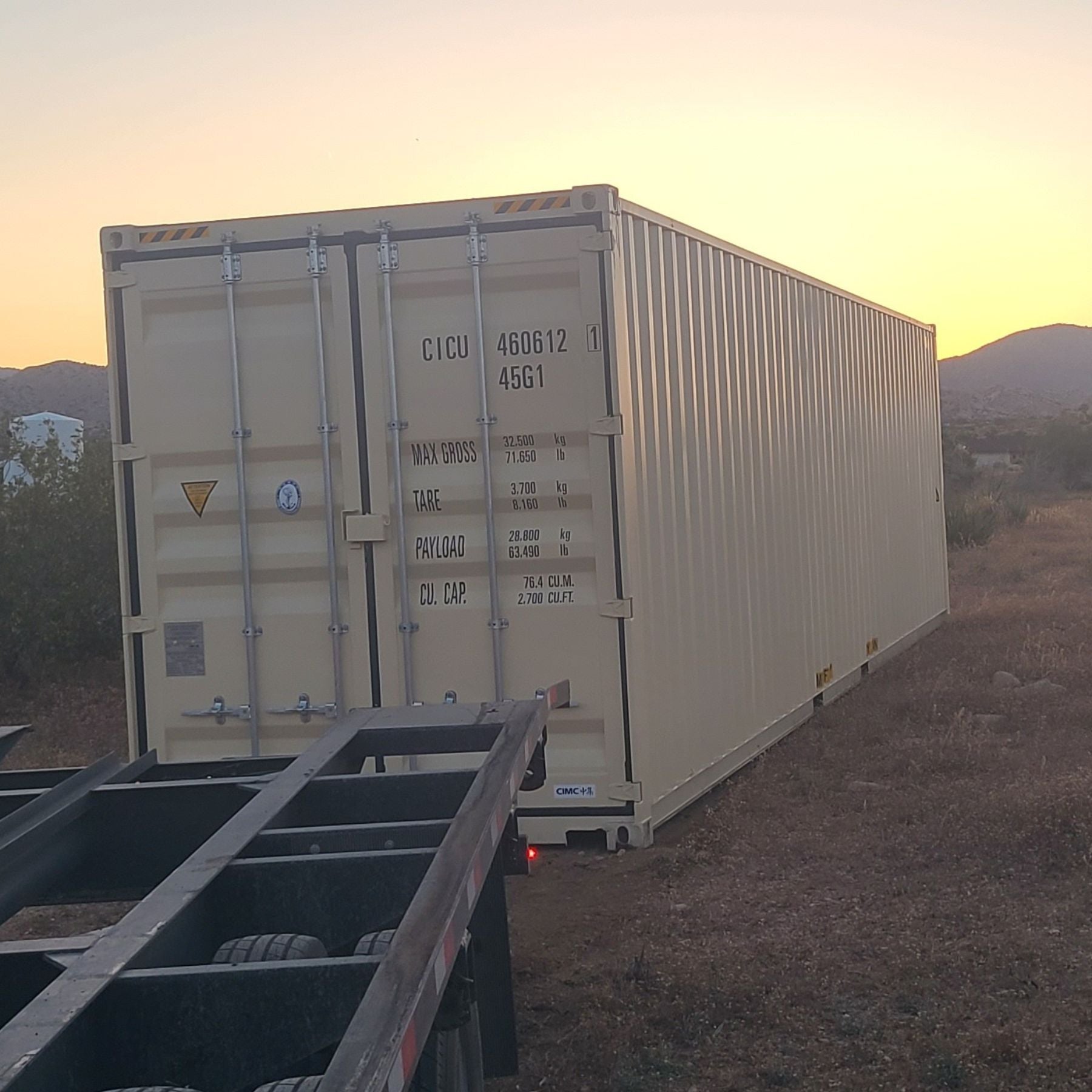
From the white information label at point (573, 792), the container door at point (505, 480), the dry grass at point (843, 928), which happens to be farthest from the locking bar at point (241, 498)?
the dry grass at point (843, 928)

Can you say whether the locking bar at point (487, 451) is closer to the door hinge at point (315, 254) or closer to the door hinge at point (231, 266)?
the door hinge at point (315, 254)

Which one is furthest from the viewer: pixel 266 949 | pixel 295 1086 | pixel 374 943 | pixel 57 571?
pixel 57 571

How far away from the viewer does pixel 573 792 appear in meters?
7.35

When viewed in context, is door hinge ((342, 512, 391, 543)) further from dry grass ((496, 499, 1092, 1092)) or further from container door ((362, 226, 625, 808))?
dry grass ((496, 499, 1092, 1092))

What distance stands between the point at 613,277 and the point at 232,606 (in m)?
2.53

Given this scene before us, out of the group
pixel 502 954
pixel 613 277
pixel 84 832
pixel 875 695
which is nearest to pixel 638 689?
pixel 613 277

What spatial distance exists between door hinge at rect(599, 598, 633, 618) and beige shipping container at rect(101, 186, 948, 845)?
0.04 ft

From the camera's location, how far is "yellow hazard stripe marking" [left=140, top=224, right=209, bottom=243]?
24.4 ft

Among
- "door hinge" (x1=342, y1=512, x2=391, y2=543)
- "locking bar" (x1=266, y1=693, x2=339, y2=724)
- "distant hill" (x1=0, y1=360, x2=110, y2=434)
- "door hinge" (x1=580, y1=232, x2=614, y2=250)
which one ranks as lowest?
"locking bar" (x1=266, y1=693, x2=339, y2=724)

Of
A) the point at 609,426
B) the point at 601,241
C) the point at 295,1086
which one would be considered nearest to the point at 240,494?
the point at 609,426

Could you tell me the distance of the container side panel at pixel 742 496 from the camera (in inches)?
299

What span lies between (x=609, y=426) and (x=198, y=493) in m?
Answer: 2.13

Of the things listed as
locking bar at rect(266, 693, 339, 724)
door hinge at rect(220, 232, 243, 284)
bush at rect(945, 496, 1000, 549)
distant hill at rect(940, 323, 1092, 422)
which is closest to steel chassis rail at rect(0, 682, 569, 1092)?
locking bar at rect(266, 693, 339, 724)

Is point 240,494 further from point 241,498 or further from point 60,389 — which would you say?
point 60,389
